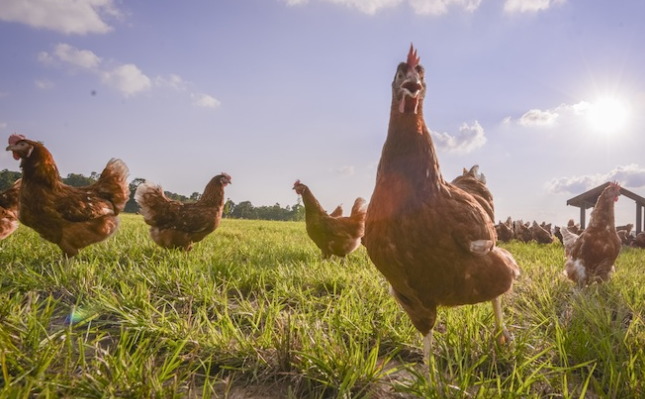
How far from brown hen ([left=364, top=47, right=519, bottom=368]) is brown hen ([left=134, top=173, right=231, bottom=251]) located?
15.5 feet

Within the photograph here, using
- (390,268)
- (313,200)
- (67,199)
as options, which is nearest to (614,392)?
(390,268)

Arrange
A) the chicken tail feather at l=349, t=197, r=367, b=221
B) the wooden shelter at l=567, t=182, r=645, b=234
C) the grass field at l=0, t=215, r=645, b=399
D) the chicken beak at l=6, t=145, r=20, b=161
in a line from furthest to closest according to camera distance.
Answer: the wooden shelter at l=567, t=182, r=645, b=234, the chicken tail feather at l=349, t=197, r=367, b=221, the chicken beak at l=6, t=145, r=20, b=161, the grass field at l=0, t=215, r=645, b=399

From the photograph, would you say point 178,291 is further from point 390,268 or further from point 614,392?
point 614,392

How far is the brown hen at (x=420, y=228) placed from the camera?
2012 millimetres

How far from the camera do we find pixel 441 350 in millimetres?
2414

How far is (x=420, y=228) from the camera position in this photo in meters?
1.99

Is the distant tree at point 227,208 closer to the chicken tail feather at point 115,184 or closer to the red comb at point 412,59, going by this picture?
the chicken tail feather at point 115,184

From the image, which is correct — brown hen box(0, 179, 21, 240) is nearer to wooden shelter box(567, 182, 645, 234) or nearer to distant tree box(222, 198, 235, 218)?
distant tree box(222, 198, 235, 218)

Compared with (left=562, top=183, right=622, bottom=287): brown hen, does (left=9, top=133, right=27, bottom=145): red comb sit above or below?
above

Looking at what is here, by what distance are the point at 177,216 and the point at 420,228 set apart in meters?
5.31

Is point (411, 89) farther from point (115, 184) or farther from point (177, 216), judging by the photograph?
point (115, 184)

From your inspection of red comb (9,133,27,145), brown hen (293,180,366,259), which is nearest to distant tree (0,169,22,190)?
red comb (9,133,27,145)

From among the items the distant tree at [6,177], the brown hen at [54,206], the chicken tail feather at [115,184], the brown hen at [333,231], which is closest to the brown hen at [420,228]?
the brown hen at [333,231]

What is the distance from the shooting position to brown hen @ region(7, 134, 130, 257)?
4793mm
